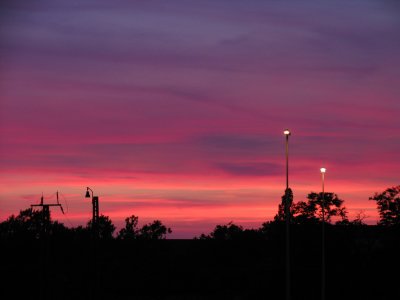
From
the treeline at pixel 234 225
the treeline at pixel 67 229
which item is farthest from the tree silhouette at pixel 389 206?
the treeline at pixel 67 229

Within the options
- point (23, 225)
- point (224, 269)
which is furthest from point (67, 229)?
point (224, 269)

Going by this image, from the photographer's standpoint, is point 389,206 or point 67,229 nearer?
point 389,206

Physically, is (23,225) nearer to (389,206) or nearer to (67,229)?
(67,229)

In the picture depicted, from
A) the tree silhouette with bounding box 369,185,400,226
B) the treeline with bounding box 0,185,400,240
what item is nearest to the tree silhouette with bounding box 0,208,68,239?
the treeline with bounding box 0,185,400,240

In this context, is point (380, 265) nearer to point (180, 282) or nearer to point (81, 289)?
point (180, 282)

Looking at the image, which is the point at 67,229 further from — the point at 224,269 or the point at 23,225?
the point at 224,269

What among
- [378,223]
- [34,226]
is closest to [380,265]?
[378,223]

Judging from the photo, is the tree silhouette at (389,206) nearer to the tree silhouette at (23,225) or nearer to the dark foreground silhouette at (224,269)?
the dark foreground silhouette at (224,269)

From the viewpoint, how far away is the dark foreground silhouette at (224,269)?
241 ft

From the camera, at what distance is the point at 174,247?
134750 millimetres

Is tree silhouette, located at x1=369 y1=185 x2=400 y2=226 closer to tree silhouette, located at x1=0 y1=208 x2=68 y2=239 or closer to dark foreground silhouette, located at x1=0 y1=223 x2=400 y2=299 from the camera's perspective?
dark foreground silhouette, located at x1=0 y1=223 x2=400 y2=299

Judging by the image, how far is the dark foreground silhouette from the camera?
73.4m

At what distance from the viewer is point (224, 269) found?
102750mm

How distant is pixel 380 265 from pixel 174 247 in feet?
196
